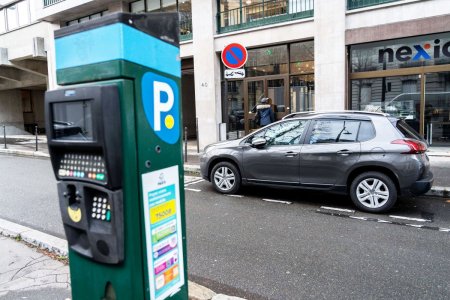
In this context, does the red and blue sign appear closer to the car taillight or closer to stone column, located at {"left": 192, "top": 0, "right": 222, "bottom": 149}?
the car taillight

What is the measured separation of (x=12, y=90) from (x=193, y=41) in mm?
21725

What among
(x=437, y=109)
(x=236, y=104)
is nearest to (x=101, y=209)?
(x=437, y=109)

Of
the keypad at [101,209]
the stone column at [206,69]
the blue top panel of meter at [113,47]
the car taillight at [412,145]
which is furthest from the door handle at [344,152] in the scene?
the stone column at [206,69]

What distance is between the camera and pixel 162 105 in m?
2.24

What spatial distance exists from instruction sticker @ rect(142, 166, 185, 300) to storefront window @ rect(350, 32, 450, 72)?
10.8 m

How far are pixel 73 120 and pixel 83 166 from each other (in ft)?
Answer: 0.88

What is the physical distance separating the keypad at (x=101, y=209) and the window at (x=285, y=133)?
4.97 metres

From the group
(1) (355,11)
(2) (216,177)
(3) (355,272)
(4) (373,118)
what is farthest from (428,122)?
(3) (355,272)

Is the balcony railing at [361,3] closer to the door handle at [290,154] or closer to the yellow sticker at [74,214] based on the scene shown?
the door handle at [290,154]

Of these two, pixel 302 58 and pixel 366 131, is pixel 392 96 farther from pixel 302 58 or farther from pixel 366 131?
pixel 366 131

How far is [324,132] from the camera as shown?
21.2 feet

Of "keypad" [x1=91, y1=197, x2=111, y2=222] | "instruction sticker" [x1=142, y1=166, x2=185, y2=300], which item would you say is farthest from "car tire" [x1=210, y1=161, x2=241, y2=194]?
"keypad" [x1=91, y1=197, x2=111, y2=222]

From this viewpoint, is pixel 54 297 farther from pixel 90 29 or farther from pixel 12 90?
pixel 12 90

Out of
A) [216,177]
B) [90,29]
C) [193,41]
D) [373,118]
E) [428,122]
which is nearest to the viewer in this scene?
[90,29]
